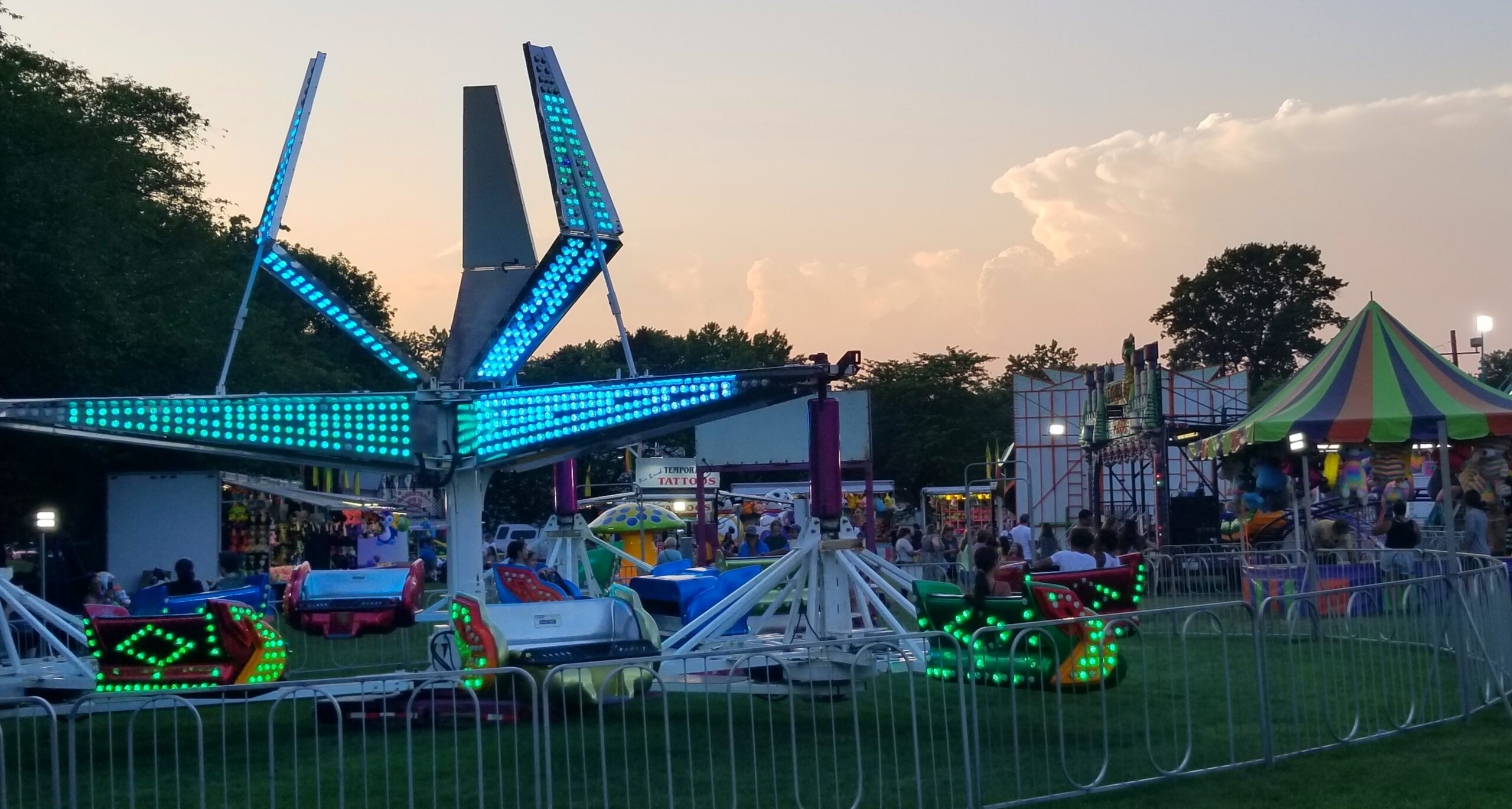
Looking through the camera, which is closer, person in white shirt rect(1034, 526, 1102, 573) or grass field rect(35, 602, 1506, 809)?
grass field rect(35, 602, 1506, 809)

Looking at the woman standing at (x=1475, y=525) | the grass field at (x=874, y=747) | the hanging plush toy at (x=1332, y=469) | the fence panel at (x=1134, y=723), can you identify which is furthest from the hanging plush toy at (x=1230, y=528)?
the fence panel at (x=1134, y=723)

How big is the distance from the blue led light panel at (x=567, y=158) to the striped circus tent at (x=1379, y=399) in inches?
261

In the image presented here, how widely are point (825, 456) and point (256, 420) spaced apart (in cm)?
441

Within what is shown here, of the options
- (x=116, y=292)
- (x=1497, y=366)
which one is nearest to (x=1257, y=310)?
(x=1497, y=366)

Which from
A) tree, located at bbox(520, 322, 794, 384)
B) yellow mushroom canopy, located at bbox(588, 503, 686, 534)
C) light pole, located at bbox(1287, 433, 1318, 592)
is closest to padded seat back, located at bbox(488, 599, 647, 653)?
light pole, located at bbox(1287, 433, 1318, 592)

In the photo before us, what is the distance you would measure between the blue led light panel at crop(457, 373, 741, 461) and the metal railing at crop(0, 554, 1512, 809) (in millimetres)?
1965

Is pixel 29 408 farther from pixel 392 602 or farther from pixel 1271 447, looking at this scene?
pixel 1271 447

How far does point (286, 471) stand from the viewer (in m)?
46.0

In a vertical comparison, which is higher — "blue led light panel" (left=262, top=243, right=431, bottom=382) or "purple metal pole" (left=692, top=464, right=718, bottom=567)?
"blue led light panel" (left=262, top=243, right=431, bottom=382)

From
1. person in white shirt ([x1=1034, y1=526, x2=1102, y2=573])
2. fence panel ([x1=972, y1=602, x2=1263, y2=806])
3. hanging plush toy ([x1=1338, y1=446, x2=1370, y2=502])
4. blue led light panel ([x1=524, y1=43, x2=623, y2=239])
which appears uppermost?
blue led light panel ([x1=524, y1=43, x2=623, y2=239])

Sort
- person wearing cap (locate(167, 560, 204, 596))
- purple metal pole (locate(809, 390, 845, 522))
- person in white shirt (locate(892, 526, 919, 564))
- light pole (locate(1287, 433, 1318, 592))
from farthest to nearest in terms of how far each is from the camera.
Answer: person in white shirt (locate(892, 526, 919, 564)) → person wearing cap (locate(167, 560, 204, 596)) → light pole (locate(1287, 433, 1318, 592)) → purple metal pole (locate(809, 390, 845, 522))

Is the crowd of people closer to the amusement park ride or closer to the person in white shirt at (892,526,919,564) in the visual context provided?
the person in white shirt at (892,526,919,564)

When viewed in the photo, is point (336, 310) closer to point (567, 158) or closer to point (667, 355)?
point (567, 158)

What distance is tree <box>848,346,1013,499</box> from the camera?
225ft
